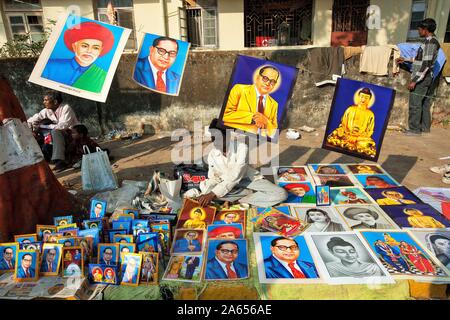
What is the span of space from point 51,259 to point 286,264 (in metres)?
1.69

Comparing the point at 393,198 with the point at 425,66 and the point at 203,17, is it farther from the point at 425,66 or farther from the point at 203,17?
the point at 203,17

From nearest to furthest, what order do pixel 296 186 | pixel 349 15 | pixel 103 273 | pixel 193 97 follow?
pixel 103 273
pixel 296 186
pixel 193 97
pixel 349 15

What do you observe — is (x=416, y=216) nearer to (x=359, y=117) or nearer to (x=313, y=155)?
(x=359, y=117)

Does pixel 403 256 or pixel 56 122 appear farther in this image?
pixel 56 122

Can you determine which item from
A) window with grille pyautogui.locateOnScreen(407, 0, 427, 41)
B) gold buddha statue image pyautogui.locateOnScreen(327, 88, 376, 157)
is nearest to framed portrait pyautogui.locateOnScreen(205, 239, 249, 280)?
gold buddha statue image pyautogui.locateOnScreen(327, 88, 376, 157)

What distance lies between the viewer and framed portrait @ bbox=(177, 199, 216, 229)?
2746mm

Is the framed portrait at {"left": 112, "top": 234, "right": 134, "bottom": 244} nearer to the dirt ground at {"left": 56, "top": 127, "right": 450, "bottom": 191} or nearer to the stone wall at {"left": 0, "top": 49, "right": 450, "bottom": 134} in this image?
the dirt ground at {"left": 56, "top": 127, "right": 450, "bottom": 191}

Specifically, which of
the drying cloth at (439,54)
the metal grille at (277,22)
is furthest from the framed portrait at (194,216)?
the metal grille at (277,22)

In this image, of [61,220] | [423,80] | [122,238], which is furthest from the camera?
[423,80]

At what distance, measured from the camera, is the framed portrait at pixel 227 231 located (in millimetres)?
2576

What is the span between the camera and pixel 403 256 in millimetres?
2244

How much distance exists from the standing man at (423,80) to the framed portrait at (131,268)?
5191 millimetres

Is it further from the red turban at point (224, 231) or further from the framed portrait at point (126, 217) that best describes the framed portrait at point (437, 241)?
the framed portrait at point (126, 217)

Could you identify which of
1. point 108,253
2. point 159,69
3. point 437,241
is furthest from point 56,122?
point 437,241
